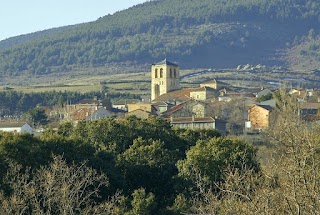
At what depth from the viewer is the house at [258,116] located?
8312 cm

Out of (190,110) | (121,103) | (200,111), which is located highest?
(190,110)

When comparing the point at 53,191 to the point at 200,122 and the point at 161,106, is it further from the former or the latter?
the point at 161,106

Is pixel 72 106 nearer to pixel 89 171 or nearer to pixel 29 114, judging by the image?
pixel 29 114

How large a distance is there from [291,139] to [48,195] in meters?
11.4

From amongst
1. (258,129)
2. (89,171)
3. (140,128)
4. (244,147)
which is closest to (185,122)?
(258,129)

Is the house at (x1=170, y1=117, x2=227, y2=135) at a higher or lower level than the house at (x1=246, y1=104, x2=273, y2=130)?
higher

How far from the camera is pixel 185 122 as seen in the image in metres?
77.7

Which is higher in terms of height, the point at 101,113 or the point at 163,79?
the point at 101,113

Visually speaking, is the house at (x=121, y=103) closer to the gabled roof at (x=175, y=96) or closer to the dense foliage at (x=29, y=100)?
the gabled roof at (x=175, y=96)

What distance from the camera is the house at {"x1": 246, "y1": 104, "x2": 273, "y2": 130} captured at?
83.1m

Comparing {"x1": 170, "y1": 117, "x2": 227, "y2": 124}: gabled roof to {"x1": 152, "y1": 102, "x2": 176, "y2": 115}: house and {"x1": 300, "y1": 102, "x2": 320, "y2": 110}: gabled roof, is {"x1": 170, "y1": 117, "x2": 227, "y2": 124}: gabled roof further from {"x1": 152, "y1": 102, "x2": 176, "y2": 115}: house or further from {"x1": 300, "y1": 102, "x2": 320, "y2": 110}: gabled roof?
{"x1": 152, "y1": 102, "x2": 176, "y2": 115}: house

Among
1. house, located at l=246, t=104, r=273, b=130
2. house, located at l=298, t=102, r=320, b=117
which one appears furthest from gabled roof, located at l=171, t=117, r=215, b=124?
house, located at l=298, t=102, r=320, b=117

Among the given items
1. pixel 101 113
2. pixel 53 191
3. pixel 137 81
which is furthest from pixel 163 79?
pixel 53 191

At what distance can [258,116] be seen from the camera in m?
85.2
